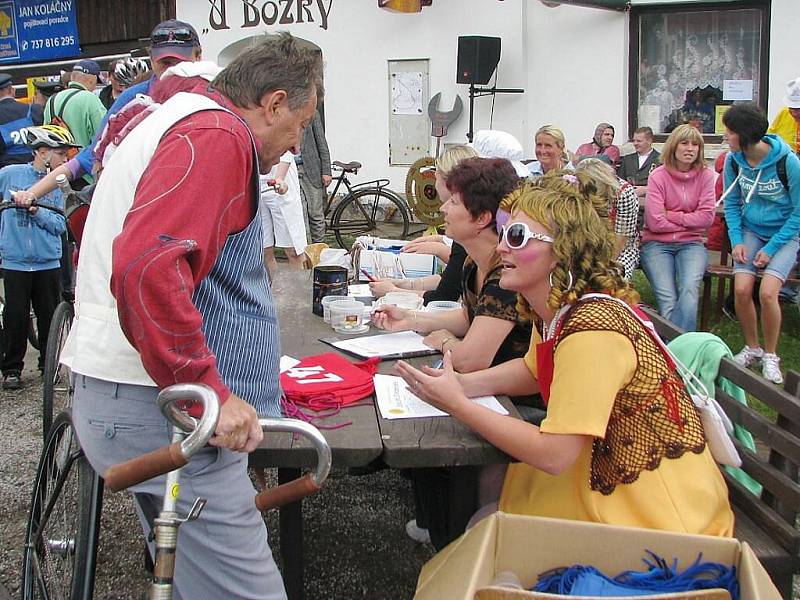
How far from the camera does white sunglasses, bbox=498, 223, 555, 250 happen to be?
7.20ft

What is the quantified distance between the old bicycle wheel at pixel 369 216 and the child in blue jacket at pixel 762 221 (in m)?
5.80

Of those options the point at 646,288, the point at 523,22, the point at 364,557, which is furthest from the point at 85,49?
the point at 364,557

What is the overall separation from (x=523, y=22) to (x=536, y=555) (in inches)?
394

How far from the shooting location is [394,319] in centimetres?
337

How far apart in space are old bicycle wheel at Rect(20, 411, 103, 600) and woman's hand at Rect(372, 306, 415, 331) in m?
1.23

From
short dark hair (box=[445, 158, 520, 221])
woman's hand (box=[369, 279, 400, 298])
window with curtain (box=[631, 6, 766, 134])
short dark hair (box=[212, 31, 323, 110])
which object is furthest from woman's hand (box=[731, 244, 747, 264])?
window with curtain (box=[631, 6, 766, 134])

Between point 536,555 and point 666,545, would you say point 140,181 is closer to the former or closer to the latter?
point 536,555

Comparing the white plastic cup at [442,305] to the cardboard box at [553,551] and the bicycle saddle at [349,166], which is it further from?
the bicycle saddle at [349,166]

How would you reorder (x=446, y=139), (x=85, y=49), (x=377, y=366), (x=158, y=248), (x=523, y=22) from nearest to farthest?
(x=158, y=248)
(x=377, y=366)
(x=523, y=22)
(x=446, y=139)
(x=85, y=49)

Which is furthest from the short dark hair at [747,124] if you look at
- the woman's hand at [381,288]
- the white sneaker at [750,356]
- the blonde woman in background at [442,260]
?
the woman's hand at [381,288]

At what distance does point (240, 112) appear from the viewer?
185 centimetres

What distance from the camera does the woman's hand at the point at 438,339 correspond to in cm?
305

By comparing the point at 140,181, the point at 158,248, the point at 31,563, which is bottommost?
the point at 31,563

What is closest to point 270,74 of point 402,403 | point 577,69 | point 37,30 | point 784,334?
point 402,403
